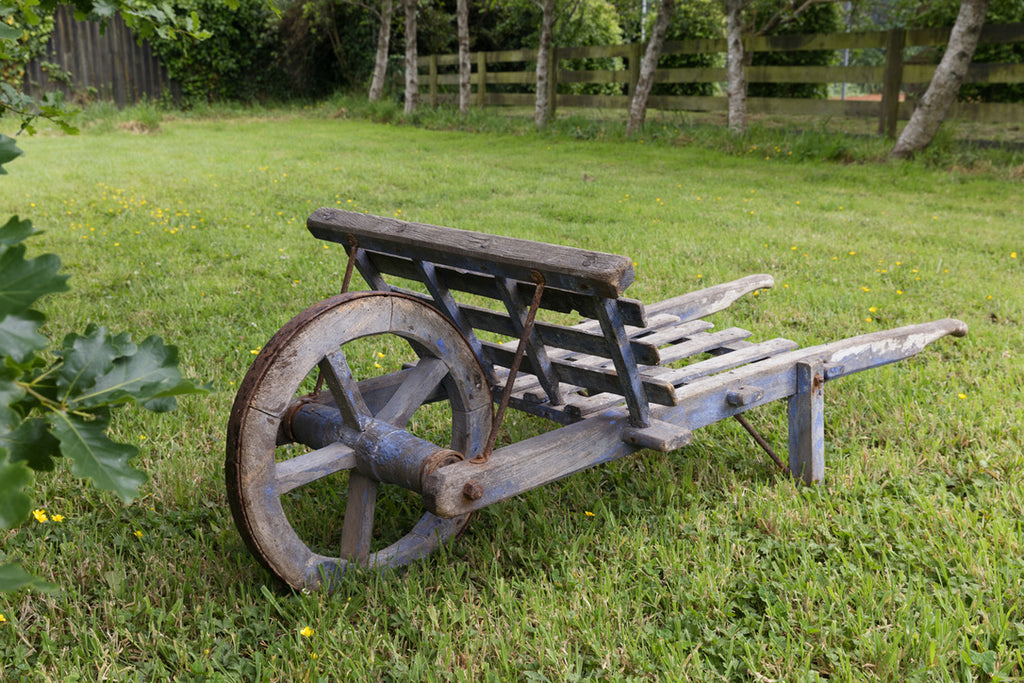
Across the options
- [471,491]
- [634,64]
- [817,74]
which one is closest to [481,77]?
[634,64]

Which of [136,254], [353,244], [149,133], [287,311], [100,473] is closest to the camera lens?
[100,473]

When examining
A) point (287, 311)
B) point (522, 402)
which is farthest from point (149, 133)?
point (522, 402)

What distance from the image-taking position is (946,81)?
9484 mm

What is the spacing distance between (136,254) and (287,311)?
6.68 ft

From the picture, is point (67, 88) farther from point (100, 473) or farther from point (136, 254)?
point (100, 473)

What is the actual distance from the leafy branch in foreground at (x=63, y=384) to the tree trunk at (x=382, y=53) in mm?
18827

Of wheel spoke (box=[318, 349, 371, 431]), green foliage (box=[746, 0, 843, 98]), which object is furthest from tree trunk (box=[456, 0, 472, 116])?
wheel spoke (box=[318, 349, 371, 431])

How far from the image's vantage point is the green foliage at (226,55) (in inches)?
752

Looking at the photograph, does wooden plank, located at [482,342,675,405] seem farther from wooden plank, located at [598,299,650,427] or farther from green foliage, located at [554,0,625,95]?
green foliage, located at [554,0,625,95]

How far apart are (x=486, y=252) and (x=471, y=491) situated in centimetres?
64

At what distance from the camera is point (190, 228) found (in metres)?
7.17

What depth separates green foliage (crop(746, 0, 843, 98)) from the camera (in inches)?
611

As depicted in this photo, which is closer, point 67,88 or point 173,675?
point 173,675

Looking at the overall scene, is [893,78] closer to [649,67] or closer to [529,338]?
[649,67]
